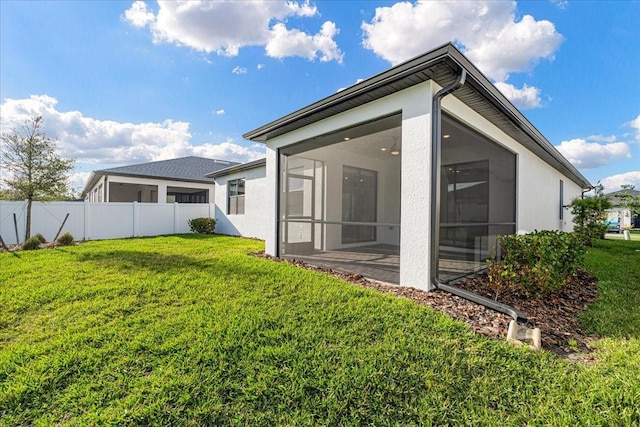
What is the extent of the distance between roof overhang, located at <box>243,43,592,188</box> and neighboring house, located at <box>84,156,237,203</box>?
32.7ft

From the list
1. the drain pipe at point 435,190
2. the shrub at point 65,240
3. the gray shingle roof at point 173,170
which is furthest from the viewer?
the gray shingle roof at point 173,170

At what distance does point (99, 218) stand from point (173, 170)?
6888 mm

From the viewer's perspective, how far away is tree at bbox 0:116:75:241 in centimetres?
820

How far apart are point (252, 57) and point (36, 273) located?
7446mm

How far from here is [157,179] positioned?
15492 mm

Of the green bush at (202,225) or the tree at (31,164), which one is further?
the green bush at (202,225)

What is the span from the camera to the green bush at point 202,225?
12.8 metres

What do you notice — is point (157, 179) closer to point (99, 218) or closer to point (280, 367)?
point (99, 218)

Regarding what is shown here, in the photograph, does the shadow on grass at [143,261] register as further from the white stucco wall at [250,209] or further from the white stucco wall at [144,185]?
the white stucco wall at [144,185]

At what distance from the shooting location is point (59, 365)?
2361 mm

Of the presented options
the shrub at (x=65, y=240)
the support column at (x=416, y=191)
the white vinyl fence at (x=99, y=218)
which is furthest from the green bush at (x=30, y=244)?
the support column at (x=416, y=191)

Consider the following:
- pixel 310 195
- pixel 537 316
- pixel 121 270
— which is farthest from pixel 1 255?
pixel 537 316

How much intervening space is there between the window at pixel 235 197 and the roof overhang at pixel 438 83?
17.0 feet

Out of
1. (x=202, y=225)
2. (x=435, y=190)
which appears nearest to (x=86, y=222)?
(x=202, y=225)
